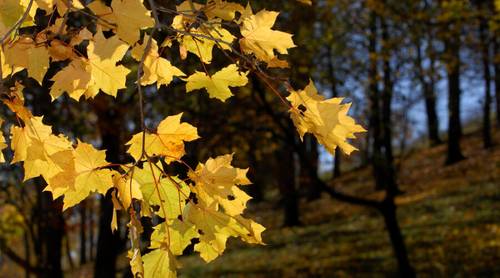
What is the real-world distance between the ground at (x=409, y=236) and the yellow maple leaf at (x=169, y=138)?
742 cm

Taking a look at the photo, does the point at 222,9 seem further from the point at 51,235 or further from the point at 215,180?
the point at 51,235

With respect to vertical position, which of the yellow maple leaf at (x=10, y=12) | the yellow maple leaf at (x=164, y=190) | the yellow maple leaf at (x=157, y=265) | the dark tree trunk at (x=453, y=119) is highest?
the dark tree trunk at (x=453, y=119)

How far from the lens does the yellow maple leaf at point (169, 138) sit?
138 centimetres

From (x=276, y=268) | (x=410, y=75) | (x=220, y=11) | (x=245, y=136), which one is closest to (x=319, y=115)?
(x=220, y=11)

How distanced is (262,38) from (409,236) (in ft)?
37.8

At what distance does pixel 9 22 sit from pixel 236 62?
55 centimetres

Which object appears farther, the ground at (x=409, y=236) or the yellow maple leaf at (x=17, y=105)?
the ground at (x=409, y=236)

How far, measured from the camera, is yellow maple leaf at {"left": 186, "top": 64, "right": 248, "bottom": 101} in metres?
1.58

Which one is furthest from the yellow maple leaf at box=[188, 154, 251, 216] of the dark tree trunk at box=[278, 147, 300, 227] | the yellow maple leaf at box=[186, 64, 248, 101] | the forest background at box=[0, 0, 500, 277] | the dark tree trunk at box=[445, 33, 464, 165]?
the dark tree trunk at box=[445, 33, 464, 165]

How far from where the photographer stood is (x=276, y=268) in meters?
12.1

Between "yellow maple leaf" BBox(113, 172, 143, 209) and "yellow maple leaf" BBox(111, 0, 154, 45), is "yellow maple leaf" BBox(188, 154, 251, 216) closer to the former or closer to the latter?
"yellow maple leaf" BBox(113, 172, 143, 209)

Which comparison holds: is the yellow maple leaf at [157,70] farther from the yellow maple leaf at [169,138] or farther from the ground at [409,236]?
the ground at [409,236]

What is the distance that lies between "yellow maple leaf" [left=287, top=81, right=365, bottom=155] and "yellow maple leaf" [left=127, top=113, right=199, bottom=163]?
269 millimetres

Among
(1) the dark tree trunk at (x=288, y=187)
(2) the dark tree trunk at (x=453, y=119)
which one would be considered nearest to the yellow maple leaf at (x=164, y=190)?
(1) the dark tree trunk at (x=288, y=187)
